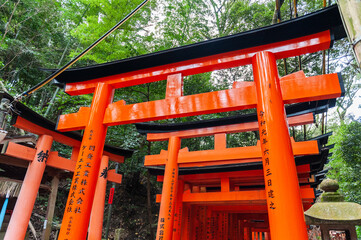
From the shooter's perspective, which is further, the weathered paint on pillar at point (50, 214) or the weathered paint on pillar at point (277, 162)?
the weathered paint on pillar at point (50, 214)

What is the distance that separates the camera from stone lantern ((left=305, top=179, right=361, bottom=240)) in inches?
114

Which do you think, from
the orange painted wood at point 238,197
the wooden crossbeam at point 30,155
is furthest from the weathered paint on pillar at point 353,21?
the wooden crossbeam at point 30,155

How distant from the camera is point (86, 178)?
4270 mm

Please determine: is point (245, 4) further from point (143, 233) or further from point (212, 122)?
point (143, 233)

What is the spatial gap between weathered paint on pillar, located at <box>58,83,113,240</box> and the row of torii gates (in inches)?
0.7

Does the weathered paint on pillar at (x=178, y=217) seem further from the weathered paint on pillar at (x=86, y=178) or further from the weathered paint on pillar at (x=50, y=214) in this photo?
the weathered paint on pillar at (x=86, y=178)

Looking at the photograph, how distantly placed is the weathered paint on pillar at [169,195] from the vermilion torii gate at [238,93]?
2482 millimetres

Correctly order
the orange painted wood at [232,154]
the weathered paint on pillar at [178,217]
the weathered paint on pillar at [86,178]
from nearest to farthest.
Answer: the weathered paint on pillar at [86,178] → the orange painted wood at [232,154] → the weathered paint on pillar at [178,217]

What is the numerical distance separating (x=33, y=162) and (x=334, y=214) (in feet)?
22.2

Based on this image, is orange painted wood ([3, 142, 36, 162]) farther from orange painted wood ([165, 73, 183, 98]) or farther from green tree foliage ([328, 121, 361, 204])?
green tree foliage ([328, 121, 361, 204])

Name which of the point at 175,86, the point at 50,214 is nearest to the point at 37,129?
the point at 50,214

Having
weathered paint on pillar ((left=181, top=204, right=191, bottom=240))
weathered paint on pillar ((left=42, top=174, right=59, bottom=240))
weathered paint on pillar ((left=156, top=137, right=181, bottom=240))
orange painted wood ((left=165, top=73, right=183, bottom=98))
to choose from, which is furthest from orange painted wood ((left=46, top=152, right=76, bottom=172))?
weathered paint on pillar ((left=181, top=204, right=191, bottom=240))

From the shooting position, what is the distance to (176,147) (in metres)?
7.42

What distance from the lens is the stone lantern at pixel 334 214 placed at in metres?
2.91
